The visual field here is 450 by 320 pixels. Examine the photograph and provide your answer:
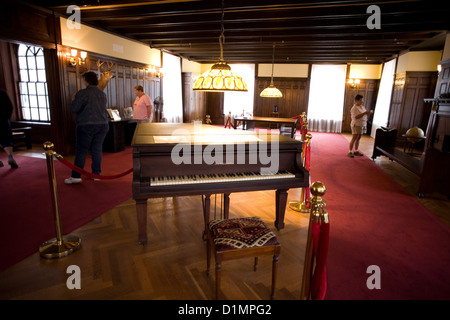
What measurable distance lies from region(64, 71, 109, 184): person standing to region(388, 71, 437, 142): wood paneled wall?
911 cm

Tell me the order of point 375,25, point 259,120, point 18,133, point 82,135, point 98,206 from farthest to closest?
1. point 259,120
2. point 18,133
3. point 375,25
4. point 82,135
5. point 98,206

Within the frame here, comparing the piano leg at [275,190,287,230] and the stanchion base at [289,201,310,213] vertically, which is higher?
the piano leg at [275,190,287,230]

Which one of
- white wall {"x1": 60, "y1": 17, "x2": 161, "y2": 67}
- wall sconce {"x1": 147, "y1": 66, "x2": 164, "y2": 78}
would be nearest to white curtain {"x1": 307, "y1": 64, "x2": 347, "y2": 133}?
wall sconce {"x1": 147, "y1": 66, "x2": 164, "y2": 78}

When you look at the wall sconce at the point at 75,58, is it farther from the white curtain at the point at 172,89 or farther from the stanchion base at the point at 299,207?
the stanchion base at the point at 299,207

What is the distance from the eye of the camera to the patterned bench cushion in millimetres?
1743

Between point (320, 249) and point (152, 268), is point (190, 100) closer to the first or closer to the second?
point (152, 268)

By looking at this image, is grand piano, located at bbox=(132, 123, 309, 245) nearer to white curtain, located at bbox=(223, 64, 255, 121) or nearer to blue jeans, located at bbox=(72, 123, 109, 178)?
blue jeans, located at bbox=(72, 123, 109, 178)

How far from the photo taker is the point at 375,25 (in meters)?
5.89

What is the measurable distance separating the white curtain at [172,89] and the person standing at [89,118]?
6.33 m

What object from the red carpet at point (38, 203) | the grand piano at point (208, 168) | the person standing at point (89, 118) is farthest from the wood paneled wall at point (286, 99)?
the grand piano at point (208, 168)
